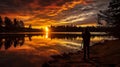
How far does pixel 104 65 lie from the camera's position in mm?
21500

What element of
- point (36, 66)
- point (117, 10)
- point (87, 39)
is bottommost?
point (36, 66)

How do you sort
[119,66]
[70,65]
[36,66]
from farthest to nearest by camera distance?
[36,66] → [70,65] → [119,66]

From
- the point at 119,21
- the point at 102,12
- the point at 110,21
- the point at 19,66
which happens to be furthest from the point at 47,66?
the point at 102,12

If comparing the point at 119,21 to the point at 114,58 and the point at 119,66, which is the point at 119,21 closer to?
the point at 114,58

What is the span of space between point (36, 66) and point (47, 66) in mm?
3441

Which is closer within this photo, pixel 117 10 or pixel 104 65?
pixel 104 65

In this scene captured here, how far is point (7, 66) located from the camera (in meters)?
26.3

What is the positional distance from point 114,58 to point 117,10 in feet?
76.1

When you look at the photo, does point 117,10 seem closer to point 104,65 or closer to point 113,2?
point 113,2

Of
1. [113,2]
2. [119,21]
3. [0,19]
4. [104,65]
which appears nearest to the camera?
[104,65]

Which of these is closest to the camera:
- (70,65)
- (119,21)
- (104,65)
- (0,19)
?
(104,65)

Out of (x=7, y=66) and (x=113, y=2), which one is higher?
(x=113, y=2)

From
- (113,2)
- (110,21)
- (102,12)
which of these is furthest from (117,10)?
(102,12)

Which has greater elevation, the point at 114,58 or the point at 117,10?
the point at 117,10
